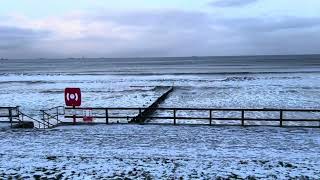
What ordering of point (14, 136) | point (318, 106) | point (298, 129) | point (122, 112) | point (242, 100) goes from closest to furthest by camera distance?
point (14, 136), point (298, 129), point (122, 112), point (318, 106), point (242, 100)

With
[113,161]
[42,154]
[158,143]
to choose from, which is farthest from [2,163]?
[158,143]

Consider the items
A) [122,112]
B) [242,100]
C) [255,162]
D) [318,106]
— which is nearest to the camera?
[255,162]

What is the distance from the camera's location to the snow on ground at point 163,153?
12500 mm

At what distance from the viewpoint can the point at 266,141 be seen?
54.7 ft

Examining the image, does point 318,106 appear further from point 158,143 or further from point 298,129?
point 158,143

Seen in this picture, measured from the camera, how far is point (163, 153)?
1477 centimetres

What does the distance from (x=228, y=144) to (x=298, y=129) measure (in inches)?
227

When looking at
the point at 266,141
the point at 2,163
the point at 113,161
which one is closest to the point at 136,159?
the point at 113,161

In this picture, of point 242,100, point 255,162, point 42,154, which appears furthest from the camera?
point 242,100

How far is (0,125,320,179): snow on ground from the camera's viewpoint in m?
12.5

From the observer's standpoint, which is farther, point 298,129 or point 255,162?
point 298,129

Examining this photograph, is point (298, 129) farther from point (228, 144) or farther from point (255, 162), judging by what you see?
point (255, 162)

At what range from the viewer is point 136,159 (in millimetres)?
13969

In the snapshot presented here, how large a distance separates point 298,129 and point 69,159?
12.4 metres
